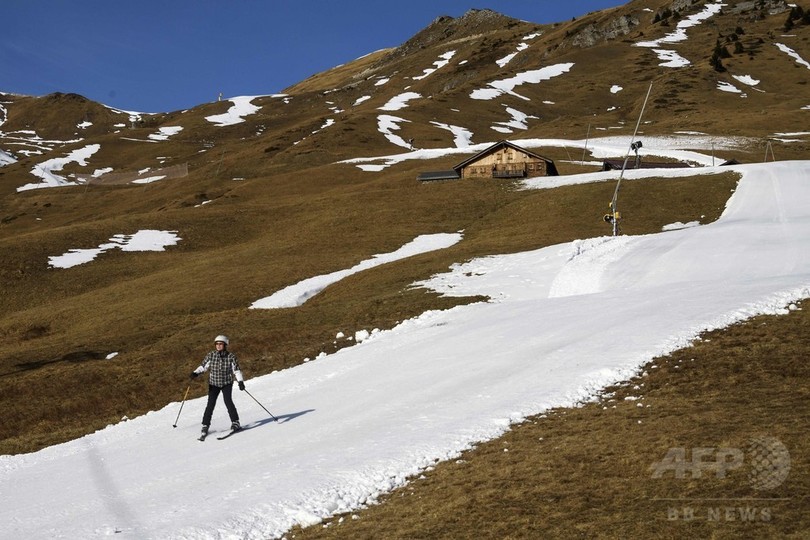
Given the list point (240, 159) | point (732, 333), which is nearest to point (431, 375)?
point (732, 333)

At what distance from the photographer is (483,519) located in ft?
33.1

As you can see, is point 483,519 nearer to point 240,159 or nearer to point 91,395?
point 91,395

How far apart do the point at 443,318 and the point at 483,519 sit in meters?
18.5

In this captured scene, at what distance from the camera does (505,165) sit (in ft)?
298

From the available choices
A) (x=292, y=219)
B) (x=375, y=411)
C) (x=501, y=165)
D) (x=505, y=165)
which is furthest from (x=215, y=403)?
(x=501, y=165)

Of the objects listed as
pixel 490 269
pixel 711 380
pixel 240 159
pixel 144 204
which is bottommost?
pixel 711 380

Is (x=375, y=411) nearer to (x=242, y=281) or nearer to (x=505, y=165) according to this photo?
(x=242, y=281)

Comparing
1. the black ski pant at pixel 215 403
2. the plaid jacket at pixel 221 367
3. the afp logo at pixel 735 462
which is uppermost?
the plaid jacket at pixel 221 367

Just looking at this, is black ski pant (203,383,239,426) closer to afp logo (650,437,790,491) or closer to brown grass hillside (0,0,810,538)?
brown grass hillside (0,0,810,538)

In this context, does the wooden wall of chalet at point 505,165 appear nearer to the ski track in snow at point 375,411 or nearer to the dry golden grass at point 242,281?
the dry golden grass at point 242,281

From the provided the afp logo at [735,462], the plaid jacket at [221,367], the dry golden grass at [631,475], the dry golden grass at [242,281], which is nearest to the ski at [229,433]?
the plaid jacket at [221,367]

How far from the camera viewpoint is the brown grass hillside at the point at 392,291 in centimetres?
1109

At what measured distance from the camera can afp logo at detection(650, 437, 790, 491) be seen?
33.2 ft

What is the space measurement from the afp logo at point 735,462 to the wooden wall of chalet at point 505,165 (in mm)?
79400
